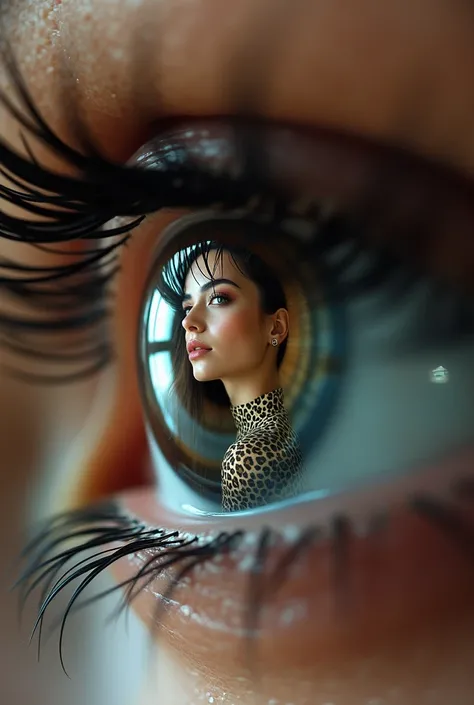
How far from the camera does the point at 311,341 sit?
34 centimetres

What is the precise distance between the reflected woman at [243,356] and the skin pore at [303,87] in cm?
3

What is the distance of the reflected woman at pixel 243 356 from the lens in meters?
0.36

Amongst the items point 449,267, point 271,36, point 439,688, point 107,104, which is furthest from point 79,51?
point 439,688

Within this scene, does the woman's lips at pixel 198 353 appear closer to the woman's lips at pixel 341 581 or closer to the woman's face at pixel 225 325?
the woman's face at pixel 225 325

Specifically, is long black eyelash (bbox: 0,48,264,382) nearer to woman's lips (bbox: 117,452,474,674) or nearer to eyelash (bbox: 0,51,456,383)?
eyelash (bbox: 0,51,456,383)

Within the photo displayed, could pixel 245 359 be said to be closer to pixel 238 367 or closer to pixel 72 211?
pixel 238 367

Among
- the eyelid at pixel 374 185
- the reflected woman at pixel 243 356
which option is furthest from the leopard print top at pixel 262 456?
the eyelid at pixel 374 185

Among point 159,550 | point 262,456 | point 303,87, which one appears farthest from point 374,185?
point 159,550

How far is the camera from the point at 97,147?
40 centimetres

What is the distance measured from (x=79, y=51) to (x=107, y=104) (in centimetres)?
3

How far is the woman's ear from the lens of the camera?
350 millimetres

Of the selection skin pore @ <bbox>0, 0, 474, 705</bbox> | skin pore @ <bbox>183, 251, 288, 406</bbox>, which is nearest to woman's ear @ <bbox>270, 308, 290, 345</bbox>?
skin pore @ <bbox>183, 251, 288, 406</bbox>

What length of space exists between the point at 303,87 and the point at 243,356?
16cm

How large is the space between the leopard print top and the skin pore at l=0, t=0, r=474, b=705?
0.02 metres
